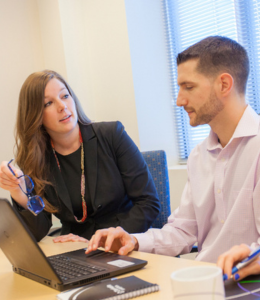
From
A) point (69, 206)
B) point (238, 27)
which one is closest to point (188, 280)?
point (69, 206)

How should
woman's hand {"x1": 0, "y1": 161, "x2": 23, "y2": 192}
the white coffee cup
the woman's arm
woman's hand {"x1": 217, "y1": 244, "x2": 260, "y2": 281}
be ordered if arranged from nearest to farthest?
the white coffee cup < woman's hand {"x1": 217, "y1": 244, "x2": 260, "y2": 281} < woman's hand {"x1": 0, "y1": 161, "x2": 23, "y2": 192} < the woman's arm

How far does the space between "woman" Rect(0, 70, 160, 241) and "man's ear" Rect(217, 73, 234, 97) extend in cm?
69

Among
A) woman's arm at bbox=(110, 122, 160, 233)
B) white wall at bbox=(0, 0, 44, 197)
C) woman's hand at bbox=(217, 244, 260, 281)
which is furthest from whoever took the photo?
white wall at bbox=(0, 0, 44, 197)

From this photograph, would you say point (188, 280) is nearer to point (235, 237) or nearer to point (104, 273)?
point (104, 273)

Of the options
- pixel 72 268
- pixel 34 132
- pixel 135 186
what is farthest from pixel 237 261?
pixel 34 132

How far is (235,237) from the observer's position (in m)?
1.30

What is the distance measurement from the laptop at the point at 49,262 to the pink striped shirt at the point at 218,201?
24cm

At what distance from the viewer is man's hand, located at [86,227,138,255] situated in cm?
122

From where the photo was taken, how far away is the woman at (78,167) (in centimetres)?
192

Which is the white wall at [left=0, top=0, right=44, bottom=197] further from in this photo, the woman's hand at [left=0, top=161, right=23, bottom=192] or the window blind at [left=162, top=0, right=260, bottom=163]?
the woman's hand at [left=0, top=161, right=23, bottom=192]

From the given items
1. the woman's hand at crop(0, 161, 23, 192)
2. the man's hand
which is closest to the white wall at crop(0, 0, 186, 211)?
the woman's hand at crop(0, 161, 23, 192)

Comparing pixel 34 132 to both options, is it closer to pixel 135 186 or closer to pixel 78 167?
pixel 78 167

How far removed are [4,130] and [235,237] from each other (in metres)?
2.41

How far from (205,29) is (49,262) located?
2.64 meters
